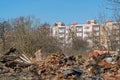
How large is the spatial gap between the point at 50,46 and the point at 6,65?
685 inches

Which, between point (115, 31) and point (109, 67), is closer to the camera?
point (109, 67)

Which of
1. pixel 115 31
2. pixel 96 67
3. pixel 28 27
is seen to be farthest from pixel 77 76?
pixel 28 27

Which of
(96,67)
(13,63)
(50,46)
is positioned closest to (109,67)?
(96,67)

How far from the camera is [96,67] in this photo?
1421 cm

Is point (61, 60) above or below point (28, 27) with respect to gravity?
below

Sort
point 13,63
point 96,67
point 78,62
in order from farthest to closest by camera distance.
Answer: point 78,62 → point 13,63 → point 96,67

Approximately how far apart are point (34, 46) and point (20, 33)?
271 cm

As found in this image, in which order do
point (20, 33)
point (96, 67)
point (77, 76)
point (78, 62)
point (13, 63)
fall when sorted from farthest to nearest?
point (20, 33) < point (78, 62) < point (13, 63) < point (96, 67) < point (77, 76)

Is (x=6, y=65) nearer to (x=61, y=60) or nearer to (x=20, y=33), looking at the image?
(x=61, y=60)

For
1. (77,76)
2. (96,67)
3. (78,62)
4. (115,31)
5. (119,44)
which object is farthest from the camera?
(115,31)

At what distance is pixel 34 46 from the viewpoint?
30.5m

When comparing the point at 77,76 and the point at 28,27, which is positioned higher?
the point at 28,27

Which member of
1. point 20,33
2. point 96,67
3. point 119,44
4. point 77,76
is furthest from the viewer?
point 20,33

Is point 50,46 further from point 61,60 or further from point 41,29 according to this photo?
point 61,60
